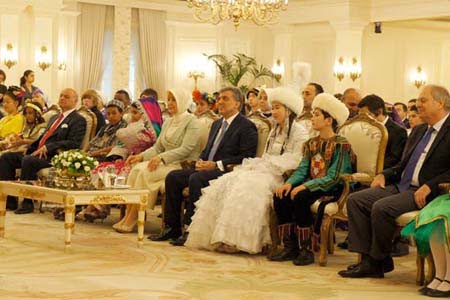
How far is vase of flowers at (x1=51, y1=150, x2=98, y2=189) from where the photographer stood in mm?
7324

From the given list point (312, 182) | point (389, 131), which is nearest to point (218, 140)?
point (312, 182)

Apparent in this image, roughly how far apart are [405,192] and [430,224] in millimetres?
615

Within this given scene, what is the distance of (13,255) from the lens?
22.5 ft

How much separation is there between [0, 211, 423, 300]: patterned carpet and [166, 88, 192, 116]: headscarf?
4.66ft

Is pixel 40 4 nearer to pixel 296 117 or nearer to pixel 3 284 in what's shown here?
pixel 296 117

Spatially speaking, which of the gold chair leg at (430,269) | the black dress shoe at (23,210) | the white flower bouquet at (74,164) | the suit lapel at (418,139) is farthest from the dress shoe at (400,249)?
the black dress shoe at (23,210)

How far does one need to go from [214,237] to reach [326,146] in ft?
3.84

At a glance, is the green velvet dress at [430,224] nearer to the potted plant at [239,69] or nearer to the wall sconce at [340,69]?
the wall sconce at [340,69]

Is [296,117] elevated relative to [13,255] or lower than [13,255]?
elevated

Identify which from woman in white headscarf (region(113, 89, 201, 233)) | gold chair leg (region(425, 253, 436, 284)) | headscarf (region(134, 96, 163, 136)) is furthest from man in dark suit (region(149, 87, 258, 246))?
gold chair leg (region(425, 253, 436, 284))

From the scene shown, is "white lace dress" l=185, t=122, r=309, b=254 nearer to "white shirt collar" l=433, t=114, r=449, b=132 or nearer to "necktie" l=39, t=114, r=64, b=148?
"white shirt collar" l=433, t=114, r=449, b=132

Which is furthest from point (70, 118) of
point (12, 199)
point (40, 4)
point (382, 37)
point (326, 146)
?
point (382, 37)

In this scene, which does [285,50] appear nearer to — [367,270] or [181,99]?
[181,99]

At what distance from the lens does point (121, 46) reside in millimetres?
18672
